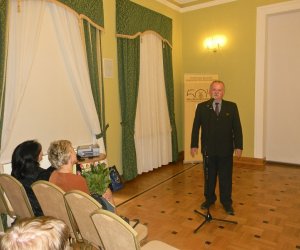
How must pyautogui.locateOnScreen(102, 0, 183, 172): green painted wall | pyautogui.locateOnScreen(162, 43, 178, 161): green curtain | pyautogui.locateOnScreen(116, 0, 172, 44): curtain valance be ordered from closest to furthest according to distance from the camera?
1. pyautogui.locateOnScreen(102, 0, 183, 172): green painted wall
2. pyautogui.locateOnScreen(116, 0, 172, 44): curtain valance
3. pyautogui.locateOnScreen(162, 43, 178, 161): green curtain

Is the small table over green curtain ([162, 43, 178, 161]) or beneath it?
beneath

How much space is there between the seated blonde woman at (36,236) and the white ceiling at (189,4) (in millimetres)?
5468

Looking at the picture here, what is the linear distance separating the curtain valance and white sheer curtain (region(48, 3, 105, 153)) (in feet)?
2.93

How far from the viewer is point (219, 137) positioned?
321 centimetres

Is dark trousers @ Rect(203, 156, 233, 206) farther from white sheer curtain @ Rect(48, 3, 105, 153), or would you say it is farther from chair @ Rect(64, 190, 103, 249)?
chair @ Rect(64, 190, 103, 249)

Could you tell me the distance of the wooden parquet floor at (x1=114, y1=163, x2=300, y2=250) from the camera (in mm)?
2758

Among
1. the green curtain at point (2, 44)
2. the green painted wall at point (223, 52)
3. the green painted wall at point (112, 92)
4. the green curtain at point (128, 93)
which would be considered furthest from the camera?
the green painted wall at point (223, 52)

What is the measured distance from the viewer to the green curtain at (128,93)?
4508 mm

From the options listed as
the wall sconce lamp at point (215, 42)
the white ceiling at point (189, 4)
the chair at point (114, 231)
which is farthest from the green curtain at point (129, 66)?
the chair at point (114, 231)

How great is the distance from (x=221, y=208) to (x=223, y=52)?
3.50 meters

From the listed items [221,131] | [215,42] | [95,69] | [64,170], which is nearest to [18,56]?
[95,69]

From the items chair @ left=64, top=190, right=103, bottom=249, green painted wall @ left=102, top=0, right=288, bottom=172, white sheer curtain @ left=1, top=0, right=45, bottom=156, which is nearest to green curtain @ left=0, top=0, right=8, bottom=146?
white sheer curtain @ left=1, top=0, right=45, bottom=156

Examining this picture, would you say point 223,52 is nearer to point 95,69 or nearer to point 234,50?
point 234,50

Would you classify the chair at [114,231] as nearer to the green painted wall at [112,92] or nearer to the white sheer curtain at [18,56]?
the white sheer curtain at [18,56]
